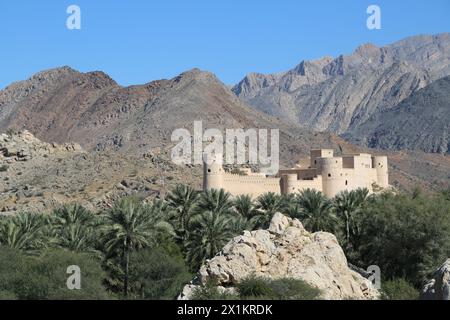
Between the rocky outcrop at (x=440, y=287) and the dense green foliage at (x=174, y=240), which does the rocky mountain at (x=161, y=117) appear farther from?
the rocky outcrop at (x=440, y=287)

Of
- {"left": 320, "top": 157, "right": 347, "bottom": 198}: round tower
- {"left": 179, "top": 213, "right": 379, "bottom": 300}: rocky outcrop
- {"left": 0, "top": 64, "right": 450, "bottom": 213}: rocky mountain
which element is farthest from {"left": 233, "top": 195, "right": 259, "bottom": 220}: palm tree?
{"left": 0, "top": 64, "right": 450, "bottom": 213}: rocky mountain

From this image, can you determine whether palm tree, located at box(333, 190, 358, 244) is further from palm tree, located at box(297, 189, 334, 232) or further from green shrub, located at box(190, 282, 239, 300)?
green shrub, located at box(190, 282, 239, 300)

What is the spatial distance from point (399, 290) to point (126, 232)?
40.4 ft

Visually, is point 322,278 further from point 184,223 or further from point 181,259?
point 184,223

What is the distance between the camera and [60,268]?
3494 cm

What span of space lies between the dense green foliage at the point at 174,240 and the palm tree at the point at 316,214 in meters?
0.06

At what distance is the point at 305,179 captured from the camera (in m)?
78.9

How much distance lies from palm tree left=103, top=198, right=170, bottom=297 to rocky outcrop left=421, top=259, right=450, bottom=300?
51.8 feet

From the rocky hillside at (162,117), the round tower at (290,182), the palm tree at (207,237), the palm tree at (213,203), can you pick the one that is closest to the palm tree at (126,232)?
the palm tree at (207,237)

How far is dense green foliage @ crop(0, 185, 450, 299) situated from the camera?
1412 inches

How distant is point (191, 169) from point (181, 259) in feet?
209

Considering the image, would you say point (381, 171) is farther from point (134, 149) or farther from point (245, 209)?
point (134, 149)

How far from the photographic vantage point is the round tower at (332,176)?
7619 centimetres
